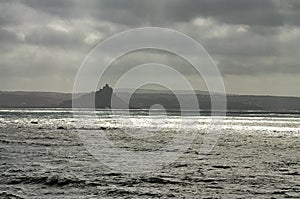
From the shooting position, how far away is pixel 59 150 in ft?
184

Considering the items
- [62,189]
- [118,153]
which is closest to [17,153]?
[118,153]

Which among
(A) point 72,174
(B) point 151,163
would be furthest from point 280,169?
(A) point 72,174

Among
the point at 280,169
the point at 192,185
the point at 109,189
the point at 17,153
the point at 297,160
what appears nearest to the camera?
the point at 109,189

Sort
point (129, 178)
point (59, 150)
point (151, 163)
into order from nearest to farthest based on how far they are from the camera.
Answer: point (129, 178) → point (151, 163) → point (59, 150)

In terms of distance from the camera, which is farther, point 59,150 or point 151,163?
point 59,150

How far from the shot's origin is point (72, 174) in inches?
1404

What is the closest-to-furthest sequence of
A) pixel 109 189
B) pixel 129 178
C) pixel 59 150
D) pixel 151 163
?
pixel 109 189 → pixel 129 178 → pixel 151 163 → pixel 59 150

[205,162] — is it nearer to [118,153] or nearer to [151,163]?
[151,163]

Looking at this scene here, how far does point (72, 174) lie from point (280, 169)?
15.7m

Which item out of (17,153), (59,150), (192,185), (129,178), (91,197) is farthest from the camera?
(59,150)

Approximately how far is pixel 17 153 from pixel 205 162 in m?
18.5

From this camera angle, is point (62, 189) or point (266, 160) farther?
point (266, 160)

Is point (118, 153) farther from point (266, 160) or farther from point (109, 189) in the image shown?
point (109, 189)

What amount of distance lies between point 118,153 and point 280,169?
18.6 m
